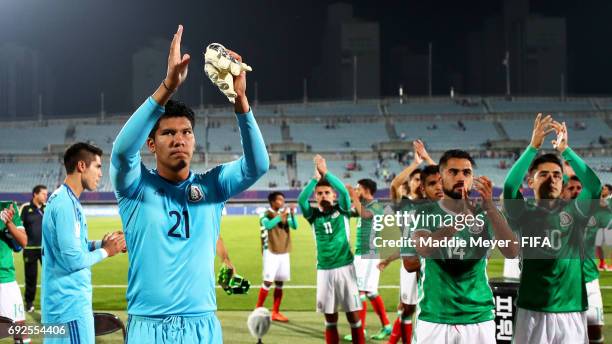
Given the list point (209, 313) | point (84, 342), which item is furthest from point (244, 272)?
point (209, 313)

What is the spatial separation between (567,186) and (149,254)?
20.2 ft

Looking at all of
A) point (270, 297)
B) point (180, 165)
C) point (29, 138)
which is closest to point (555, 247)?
point (180, 165)

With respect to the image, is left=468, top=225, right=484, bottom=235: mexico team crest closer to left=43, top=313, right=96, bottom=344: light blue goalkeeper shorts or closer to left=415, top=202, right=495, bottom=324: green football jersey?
→ left=415, top=202, right=495, bottom=324: green football jersey

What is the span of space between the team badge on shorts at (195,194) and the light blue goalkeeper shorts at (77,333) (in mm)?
2291

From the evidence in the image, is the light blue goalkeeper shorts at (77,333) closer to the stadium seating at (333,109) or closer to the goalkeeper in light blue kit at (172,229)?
the goalkeeper in light blue kit at (172,229)

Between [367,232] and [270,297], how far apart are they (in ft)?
15.2

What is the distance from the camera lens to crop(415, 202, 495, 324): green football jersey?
484cm

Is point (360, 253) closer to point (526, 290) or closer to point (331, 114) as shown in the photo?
point (526, 290)

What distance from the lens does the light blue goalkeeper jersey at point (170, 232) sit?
10.3 ft

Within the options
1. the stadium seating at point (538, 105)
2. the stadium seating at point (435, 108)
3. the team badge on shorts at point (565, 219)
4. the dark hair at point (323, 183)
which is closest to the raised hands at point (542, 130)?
the team badge on shorts at point (565, 219)

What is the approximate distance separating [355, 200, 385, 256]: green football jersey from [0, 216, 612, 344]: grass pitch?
1.29 meters

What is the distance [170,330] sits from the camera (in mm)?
3105

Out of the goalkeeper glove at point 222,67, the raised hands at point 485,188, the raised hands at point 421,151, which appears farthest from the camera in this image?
the raised hands at point 421,151

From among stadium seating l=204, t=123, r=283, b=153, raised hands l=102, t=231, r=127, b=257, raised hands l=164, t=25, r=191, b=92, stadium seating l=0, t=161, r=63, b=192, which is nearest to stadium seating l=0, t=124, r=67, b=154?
stadium seating l=0, t=161, r=63, b=192
